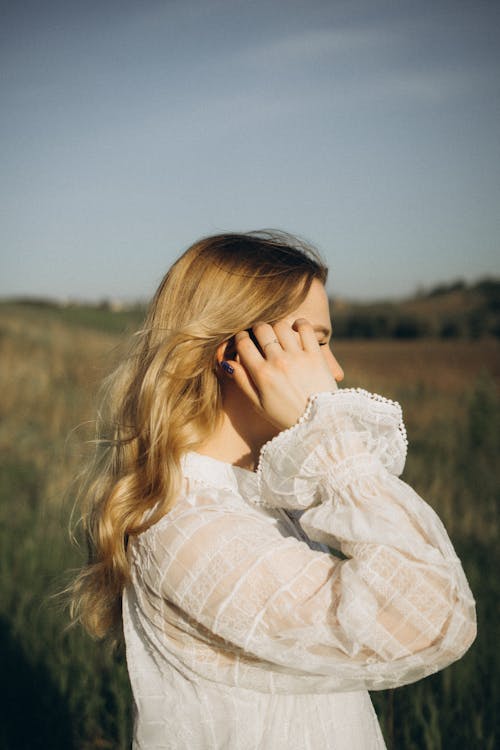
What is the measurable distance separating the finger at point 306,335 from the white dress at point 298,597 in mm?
144

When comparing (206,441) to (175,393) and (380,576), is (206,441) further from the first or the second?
(380,576)

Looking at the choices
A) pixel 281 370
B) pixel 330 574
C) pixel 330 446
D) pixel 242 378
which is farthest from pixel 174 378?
pixel 330 574

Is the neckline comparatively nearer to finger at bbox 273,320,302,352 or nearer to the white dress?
the white dress

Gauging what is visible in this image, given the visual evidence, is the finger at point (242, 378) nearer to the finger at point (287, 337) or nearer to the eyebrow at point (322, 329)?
the finger at point (287, 337)

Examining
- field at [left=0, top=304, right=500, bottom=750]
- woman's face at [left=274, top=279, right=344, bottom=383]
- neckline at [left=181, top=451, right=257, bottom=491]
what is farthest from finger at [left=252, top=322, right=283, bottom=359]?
field at [left=0, top=304, right=500, bottom=750]

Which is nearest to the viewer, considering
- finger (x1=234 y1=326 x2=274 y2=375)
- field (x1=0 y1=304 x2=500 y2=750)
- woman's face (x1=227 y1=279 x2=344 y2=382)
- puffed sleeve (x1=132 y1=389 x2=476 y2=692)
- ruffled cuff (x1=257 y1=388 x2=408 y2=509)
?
puffed sleeve (x1=132 y1=389 x2=476 y2=692)

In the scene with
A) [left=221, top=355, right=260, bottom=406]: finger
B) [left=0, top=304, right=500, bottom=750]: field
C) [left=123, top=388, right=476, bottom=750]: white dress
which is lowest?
[left=0, top=304, right=500, bottom=750]: field

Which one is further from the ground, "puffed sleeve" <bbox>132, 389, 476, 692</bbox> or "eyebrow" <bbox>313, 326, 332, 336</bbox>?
"eyebrow" <bbox>313, 326, 332, 336</bbox>

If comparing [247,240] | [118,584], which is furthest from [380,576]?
[247,240]

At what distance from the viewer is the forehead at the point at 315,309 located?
1533 millimetres

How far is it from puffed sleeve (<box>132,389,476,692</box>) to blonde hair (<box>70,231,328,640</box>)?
169mm

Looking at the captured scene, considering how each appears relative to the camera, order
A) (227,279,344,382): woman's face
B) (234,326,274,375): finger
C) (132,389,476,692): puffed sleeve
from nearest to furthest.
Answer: (132,389,476,692): puffed sleeve < (234,326,274,375): finger < (227,279,344,382): woman's face

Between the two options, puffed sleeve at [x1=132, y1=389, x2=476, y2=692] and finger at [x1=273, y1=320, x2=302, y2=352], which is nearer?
puffed sleeve at [x1=132, y1=389, x2=476, y2=692]

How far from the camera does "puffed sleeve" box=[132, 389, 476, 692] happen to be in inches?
43.5
